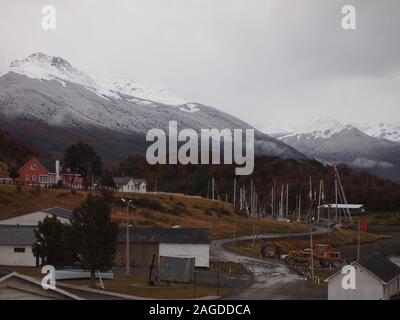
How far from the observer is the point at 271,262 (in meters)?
51.4

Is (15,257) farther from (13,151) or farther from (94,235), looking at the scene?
(13,151)

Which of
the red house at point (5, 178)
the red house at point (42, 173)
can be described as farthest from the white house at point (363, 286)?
the red house at point (5, 178)

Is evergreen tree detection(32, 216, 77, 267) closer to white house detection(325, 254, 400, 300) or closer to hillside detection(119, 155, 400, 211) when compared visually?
white house detection(325, 254, 400, 300)

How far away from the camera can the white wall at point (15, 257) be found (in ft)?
145

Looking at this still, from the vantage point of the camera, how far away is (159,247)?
47.0 m

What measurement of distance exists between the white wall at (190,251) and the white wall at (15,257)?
829 cm

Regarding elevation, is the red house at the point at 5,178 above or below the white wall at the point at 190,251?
above

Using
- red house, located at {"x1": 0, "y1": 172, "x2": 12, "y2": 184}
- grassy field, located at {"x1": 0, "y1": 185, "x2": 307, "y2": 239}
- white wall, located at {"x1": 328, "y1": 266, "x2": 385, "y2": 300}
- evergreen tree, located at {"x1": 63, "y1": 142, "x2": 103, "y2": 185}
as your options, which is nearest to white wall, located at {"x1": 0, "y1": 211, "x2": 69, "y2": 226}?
grassy field, located at {"x1": 0, "y1": 185, "x2": 307, "y2": 239}

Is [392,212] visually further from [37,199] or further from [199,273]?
[199,273]

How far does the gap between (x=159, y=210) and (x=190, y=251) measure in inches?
1263

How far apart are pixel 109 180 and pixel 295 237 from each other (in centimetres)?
3128

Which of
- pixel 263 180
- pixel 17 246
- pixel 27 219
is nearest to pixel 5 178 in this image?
pixel 27 219

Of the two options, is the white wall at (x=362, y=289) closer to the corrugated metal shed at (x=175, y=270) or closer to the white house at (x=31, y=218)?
the corrugated metal shed at (x=175, y=270)
